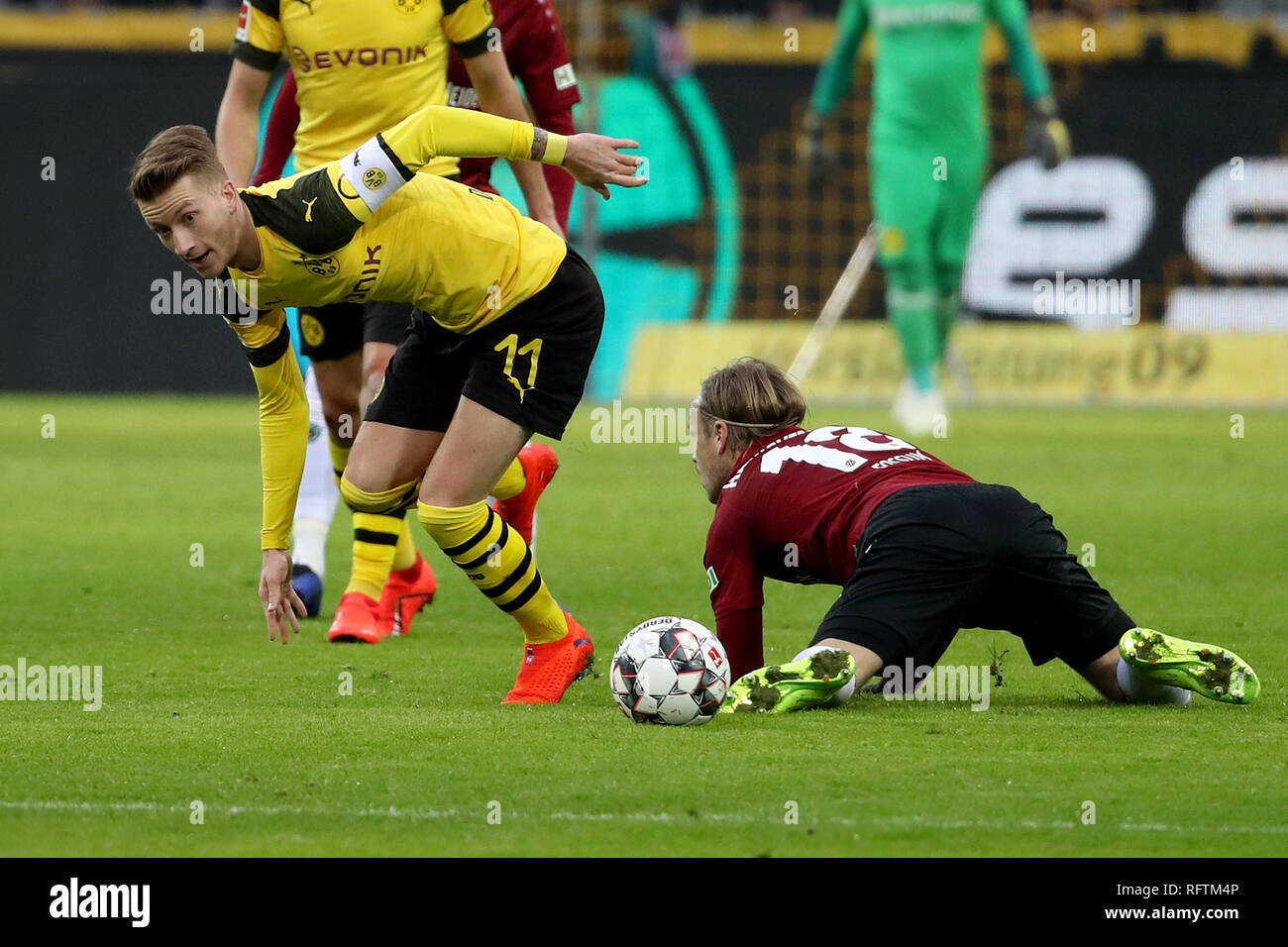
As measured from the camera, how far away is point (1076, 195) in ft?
63.7

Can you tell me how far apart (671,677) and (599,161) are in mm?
1309

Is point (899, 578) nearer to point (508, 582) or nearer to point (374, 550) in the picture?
point (508, 582)

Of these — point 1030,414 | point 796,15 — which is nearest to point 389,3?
point 1030,414

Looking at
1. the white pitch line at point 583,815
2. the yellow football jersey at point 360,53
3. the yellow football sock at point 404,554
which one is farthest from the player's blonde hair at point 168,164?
the yellow football sock at point 404,554

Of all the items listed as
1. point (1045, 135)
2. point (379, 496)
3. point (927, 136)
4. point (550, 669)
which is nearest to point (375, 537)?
point (379, 496)

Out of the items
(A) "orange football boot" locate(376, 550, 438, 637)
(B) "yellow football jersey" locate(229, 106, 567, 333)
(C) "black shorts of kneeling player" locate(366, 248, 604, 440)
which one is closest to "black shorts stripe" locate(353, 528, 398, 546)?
(A) "orange football boot" locate(376, 550, 438, 637)

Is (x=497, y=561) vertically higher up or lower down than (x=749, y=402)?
lower down

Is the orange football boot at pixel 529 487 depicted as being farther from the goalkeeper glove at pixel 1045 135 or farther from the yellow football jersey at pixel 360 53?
the goalkeeper glove at pixel 1045 135

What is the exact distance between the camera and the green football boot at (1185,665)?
498 cm

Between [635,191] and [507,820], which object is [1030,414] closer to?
[635,191]

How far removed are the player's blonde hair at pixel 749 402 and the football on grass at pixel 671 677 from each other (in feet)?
2.52

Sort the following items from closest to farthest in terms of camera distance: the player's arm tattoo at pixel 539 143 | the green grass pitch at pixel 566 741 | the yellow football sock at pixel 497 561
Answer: the green grass pitch at pixel 566 741
the player's arm tattoo at pixel 539 143
the yellow football sock at pixel 497 561

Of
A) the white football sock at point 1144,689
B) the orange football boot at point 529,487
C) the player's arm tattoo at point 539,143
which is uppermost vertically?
the player's arm tattoo at point 539,143

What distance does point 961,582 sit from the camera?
5.00m
